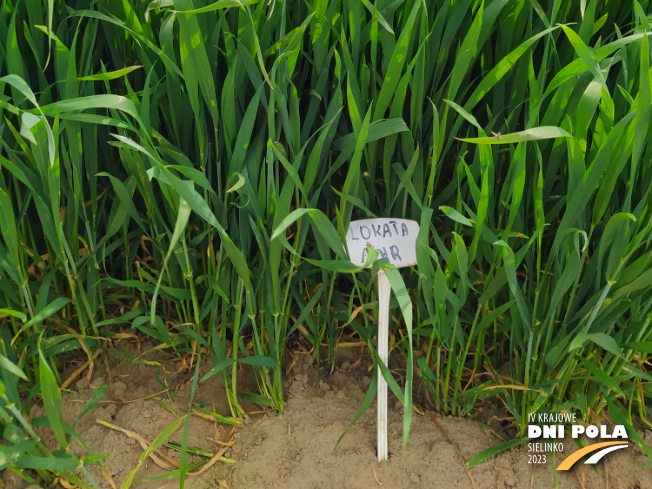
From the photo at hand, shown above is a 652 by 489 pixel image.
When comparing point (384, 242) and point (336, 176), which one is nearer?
point (384, 242)

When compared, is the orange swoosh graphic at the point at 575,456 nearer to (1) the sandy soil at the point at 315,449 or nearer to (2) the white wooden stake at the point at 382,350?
(1) the sandy soil at the point at 315,449

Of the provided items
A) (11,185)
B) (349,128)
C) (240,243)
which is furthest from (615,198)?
(11,185)

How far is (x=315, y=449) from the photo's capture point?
75 centimetres

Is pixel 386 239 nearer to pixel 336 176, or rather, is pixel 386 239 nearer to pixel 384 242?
pixel 384 242

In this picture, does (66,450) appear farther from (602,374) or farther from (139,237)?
(602,374)

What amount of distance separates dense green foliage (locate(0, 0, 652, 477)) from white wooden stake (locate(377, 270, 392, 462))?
0.17 feet

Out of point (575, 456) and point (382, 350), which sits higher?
point (382, 350)

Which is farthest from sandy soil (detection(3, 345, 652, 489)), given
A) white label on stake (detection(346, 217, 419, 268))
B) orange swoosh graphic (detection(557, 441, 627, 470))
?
white label on stake (detection(346, 217, 419, 268))

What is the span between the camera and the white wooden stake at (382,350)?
0.67m

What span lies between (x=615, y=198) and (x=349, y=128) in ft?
1.29

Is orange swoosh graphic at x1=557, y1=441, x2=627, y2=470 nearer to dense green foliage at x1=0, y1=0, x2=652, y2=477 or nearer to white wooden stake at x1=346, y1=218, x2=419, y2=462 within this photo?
dense green foliage at x1=0, y1=0, x2=652, y2=477

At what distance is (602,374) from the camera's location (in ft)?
2.21

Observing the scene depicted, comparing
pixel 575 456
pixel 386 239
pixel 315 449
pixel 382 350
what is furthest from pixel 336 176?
pixel 575 456

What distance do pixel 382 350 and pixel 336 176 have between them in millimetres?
287
